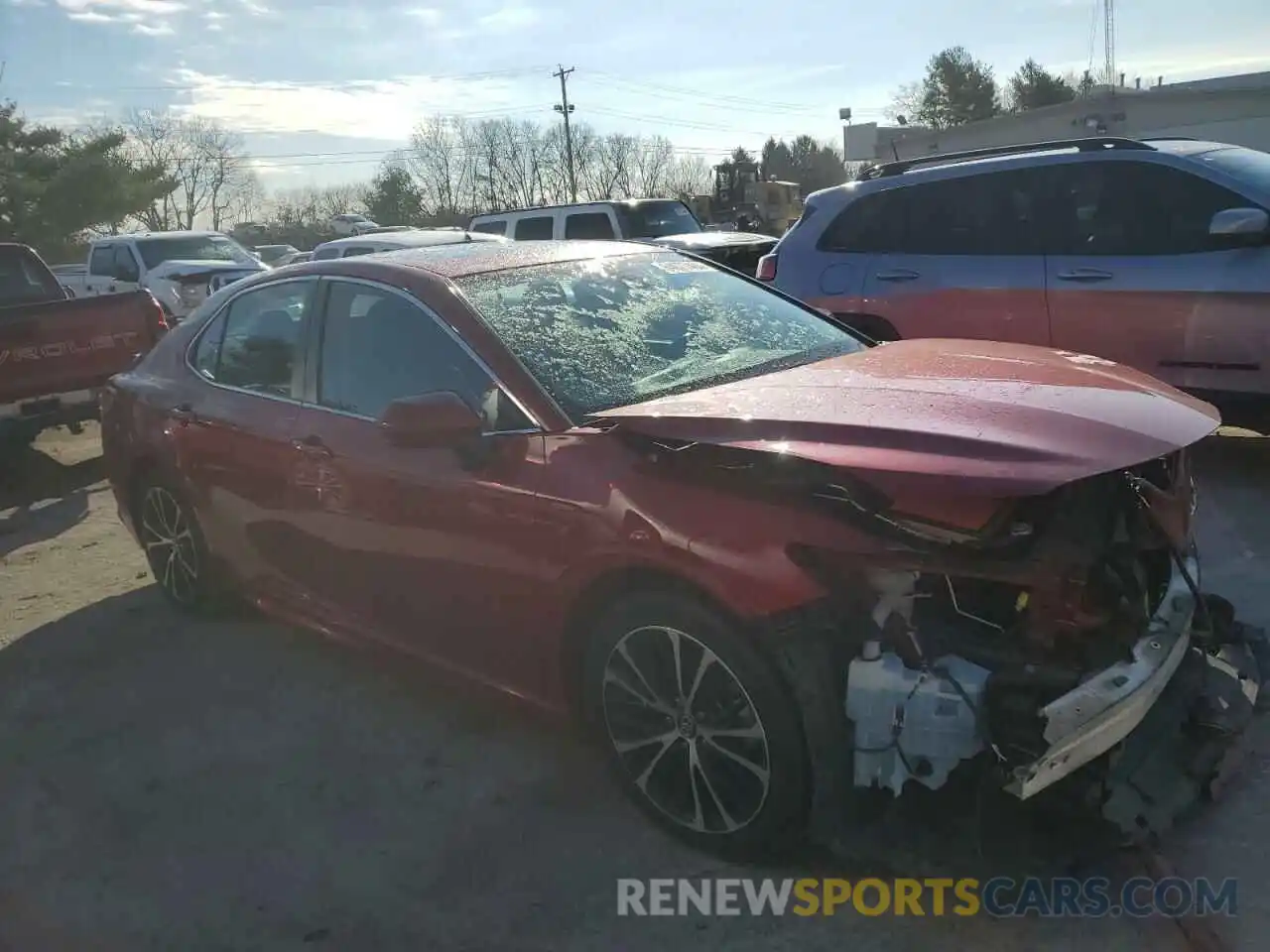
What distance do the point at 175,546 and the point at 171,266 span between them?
38.0 feet

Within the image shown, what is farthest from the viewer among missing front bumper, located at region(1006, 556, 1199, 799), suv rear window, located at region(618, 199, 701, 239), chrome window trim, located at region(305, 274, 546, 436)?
suv rear window, located at region(618, 199, 701, 239)

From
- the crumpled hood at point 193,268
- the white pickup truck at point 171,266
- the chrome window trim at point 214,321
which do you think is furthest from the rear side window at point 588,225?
the chrome window trim at point 214,321

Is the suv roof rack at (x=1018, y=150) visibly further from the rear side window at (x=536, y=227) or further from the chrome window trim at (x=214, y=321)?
the rear side window at (x=536, y=227)

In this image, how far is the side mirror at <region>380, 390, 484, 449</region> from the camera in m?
3.24

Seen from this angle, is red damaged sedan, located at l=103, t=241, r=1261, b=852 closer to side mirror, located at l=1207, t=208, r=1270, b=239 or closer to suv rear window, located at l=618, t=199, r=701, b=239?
side mirror, located at l=1207, t=208, r=1270, b=239

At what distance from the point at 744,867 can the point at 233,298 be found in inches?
135

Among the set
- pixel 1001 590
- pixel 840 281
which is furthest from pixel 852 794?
pixel 840 281

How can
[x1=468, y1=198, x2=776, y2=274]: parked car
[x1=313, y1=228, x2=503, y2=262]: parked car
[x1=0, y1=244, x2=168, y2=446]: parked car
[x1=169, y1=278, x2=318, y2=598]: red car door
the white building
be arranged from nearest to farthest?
[x1=169, y1=278, x2=318, y2=598]: red car door < [x1=0, y1=244, x2=168, y2=446]: parked car < [x1=313, y1=228, x2=503, y2=262]: parked car < [x1=468, y1=198, x2=776, y2=274]: parked car < the white building

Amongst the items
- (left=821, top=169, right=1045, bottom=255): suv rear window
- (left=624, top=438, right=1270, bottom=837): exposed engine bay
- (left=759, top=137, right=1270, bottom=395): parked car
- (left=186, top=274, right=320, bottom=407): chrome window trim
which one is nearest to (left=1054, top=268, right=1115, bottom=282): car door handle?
(left=759, top=137, right=1270, bottom=395): parked car

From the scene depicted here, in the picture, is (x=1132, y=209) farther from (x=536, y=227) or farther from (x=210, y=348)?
(x=536, y=227)

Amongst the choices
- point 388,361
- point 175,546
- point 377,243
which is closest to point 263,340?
point 388,361

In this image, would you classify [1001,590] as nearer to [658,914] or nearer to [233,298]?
[658,914]

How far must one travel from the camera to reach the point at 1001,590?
2.68m

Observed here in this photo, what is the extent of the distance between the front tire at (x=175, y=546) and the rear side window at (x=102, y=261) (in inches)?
505
